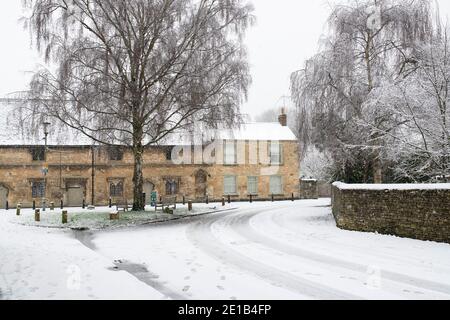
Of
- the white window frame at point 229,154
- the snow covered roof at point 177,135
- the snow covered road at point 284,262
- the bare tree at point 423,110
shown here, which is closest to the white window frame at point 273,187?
the snow covered roof at point 177,135

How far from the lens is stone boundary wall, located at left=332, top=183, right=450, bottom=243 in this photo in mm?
11211

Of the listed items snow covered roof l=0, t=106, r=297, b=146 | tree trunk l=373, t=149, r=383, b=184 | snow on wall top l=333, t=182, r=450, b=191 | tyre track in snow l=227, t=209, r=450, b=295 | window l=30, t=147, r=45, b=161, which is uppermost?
snow covered roof l=0, t=106, r=297, b=146

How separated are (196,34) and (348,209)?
37.2ft

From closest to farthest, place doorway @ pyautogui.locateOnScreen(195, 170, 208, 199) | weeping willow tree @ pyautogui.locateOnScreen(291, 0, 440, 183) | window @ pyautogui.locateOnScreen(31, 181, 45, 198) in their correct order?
weeping willow tree @ pyautogui.locateOnScreen(291, 0, 440, 183) < window @ pyautogui.locateOnScreen(31, 181, 45, 198) < doorway @ pyautogui.locateOnScreen(195, 170, 208, 199)

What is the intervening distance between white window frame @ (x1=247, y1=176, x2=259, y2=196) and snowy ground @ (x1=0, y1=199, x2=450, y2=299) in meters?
22.2

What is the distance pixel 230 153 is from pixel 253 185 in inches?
149

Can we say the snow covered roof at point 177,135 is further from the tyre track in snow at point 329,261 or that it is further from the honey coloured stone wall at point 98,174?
the tyre track in snow at point 329,261

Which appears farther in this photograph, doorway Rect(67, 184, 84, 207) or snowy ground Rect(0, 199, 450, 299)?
doorway Rect(67, 184, 84, 207)

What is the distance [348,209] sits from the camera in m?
14.8

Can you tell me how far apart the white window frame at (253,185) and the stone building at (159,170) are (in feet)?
0.31

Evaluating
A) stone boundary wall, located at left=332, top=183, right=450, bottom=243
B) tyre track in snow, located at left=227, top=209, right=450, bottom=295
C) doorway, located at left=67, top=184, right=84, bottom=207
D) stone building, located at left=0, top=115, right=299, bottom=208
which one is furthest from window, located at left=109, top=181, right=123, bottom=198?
stone boundary wall, located at left=332, top=183, right=450, bottom=243

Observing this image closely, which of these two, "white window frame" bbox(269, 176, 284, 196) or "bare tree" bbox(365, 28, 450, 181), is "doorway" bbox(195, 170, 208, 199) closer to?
"white window frame" bbox(269, 176, 284, 196)

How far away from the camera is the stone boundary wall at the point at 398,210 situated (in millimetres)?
11211
